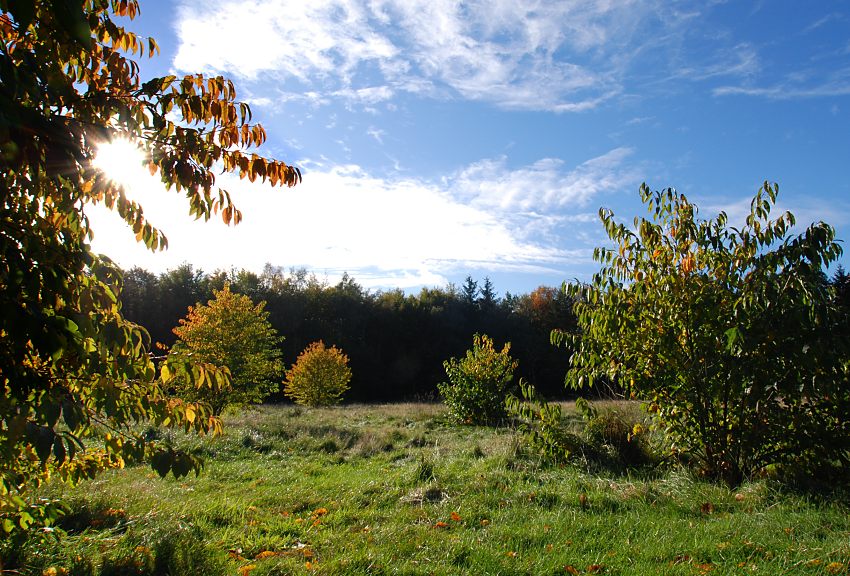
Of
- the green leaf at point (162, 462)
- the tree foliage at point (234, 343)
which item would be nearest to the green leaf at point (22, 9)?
the green leaf at point (162, 462)

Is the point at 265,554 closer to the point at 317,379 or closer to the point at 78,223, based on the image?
the point at 78,223

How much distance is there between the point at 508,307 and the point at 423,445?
4592cm

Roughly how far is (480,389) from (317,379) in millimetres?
14073

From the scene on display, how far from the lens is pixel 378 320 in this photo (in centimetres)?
5003

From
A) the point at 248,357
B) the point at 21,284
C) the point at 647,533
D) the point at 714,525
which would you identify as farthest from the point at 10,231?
the point at 248,357

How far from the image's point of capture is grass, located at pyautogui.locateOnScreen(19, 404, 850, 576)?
13.5ft

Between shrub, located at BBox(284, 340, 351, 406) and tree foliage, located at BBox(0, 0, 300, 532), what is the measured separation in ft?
79.9

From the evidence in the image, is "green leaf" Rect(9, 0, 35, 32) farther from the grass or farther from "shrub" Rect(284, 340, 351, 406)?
"shrub" Rect(284, 340, 351, 406)

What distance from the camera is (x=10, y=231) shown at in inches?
87.4

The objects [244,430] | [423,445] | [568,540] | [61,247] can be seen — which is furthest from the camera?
[244,430]

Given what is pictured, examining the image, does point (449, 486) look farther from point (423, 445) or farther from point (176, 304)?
point (176, 304)

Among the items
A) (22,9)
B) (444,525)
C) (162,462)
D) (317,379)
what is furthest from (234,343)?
(22,9)

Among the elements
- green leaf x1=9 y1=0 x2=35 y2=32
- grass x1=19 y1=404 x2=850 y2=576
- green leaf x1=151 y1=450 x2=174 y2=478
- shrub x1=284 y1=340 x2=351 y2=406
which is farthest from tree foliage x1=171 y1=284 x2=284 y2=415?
green leaf x1=9 y1=0 x2=35 y2=32

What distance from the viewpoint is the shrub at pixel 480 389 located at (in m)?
15.1
